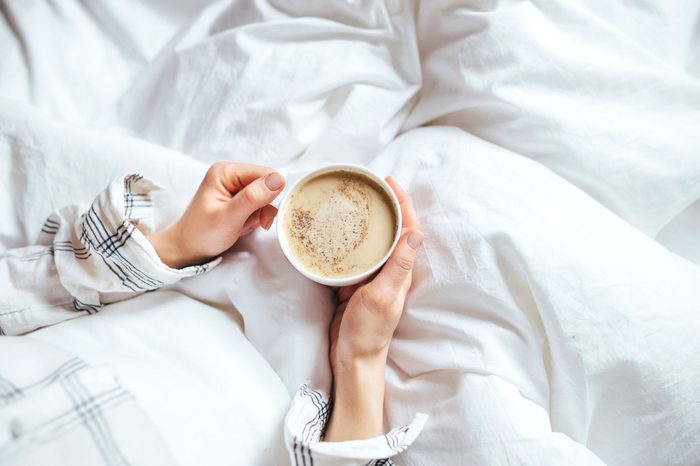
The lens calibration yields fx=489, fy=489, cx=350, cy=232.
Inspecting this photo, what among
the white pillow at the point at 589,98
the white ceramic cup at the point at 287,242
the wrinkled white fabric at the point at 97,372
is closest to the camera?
the wrinkled white fabric at the point at 97,372

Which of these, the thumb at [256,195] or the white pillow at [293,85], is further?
the white pillow at [293,85]

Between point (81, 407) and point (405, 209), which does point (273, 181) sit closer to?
point (405, 209)

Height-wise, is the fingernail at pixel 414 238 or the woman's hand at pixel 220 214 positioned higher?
the woman's hand at pixel 220 214

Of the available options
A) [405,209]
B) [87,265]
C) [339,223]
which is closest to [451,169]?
[405,209]

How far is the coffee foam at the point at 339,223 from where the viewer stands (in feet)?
2.27

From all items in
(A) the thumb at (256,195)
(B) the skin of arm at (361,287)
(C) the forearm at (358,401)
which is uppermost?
(A) the thumb at (256,195)

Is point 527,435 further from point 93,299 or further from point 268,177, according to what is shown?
point 93,299

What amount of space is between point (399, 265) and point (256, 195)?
227 millimetres

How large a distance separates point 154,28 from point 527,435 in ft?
3.23

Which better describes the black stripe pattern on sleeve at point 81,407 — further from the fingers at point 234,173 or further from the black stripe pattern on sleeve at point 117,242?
the fingers at point 234,173

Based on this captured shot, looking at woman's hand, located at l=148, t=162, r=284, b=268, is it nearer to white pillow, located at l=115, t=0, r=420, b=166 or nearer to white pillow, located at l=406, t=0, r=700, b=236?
white pillow, located at l=115, t=0, r=420, b=166

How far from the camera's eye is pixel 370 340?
72 centimetres

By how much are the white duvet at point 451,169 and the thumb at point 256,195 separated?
11 cm

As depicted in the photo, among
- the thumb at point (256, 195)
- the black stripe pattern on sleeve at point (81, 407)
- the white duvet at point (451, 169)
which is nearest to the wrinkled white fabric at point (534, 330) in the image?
the white duvet at point (451, 169)
